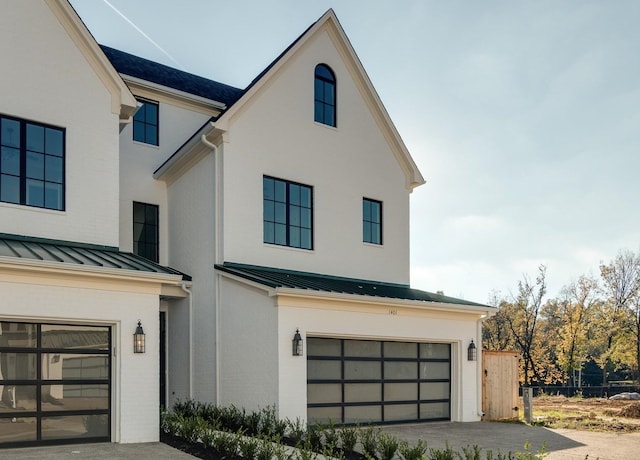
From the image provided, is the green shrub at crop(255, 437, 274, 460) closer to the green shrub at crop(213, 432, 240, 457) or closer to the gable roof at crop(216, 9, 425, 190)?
the green shrub at crop(213, 432, 240, 457)

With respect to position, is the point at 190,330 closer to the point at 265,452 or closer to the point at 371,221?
the point at 371,221

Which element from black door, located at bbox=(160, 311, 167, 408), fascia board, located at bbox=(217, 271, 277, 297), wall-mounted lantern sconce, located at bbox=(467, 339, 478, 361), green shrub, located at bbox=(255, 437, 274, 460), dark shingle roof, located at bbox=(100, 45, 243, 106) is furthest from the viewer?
→ dark shingle roof, located at bbox=(100, 45, 243, 106)

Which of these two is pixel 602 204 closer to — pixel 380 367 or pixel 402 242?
pixel 402 242

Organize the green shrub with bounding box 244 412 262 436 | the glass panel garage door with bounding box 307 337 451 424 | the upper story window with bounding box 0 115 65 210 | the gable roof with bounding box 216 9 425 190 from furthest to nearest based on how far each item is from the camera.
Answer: the gable roof with bounding box 216 9 425 190, the glass panel garage door with bounding box 307 337 451 424, the upper story window with bounding box 0 115 65 210, the green shrub with bounding box 244 412 262 436

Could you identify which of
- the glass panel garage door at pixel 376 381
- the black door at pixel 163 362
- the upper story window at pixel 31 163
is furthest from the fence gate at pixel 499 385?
the upper story window at pixel 31 163

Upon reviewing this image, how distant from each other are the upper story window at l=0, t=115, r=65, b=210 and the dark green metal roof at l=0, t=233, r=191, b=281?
2.85ft

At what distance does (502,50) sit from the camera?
1448 cm

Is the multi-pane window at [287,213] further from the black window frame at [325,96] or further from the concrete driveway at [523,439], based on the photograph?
the concrete driveway at [523,439]

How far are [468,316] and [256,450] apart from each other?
29.0 feet

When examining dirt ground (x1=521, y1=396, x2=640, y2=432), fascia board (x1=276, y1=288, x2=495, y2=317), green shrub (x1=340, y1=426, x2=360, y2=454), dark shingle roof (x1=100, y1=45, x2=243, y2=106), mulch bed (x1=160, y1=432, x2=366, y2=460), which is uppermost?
dark shingle roof (x1=100, y1=45, x2=243, y2=106)

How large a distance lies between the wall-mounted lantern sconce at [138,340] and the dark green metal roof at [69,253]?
46.3 inches

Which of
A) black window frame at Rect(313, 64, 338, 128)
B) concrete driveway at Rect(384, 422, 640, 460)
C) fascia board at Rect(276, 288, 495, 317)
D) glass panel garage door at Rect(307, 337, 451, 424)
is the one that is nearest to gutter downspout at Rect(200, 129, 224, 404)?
glass panel garage door at Rect(307, 337, 451, 424)

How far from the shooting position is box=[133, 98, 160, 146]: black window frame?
1747 cm

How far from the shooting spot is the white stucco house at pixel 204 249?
37.1 ft
